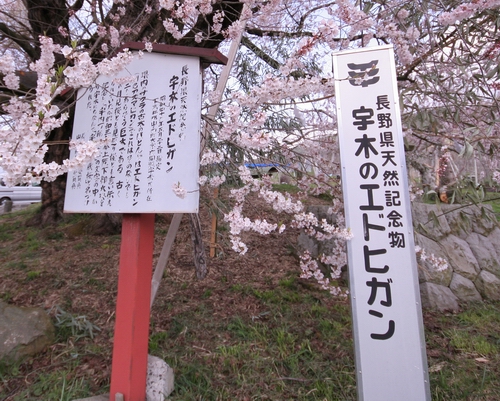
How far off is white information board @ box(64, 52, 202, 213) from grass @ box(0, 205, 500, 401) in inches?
50.5

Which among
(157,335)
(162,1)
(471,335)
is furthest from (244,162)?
(471,335)

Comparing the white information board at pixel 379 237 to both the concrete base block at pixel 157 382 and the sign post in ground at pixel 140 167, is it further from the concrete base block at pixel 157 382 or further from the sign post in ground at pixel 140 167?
the concrete base block at pixel 157 382

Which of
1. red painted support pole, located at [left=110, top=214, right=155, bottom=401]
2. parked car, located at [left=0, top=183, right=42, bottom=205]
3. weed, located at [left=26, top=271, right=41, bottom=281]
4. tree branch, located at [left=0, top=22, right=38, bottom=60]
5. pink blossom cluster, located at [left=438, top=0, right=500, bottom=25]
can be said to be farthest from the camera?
parked car, located at [left=0, top=183, right=42, bottom=205]

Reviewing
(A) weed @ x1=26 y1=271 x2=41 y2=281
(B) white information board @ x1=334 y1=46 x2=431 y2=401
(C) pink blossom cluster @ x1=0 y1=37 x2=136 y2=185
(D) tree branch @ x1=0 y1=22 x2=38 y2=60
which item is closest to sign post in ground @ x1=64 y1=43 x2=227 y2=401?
(C) pink blossom cluster @ x1=0 y1=37 x2=136 y2=185

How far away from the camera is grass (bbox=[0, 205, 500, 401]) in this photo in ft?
7.42

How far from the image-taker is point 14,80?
215cm

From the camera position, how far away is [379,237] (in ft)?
6.33

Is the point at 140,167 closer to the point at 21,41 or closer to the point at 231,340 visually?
the point at 231,340

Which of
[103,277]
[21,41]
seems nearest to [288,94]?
[103,277]

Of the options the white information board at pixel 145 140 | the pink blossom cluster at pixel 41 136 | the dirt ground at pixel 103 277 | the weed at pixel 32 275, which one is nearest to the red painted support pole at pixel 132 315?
the white information board at pixel 145 140

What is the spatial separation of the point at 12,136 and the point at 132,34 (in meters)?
2.63

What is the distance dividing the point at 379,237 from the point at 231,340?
1585mm

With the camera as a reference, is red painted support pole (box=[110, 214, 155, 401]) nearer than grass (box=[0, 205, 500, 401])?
Yes

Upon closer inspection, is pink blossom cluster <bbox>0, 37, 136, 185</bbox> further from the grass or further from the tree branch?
the tree branch
